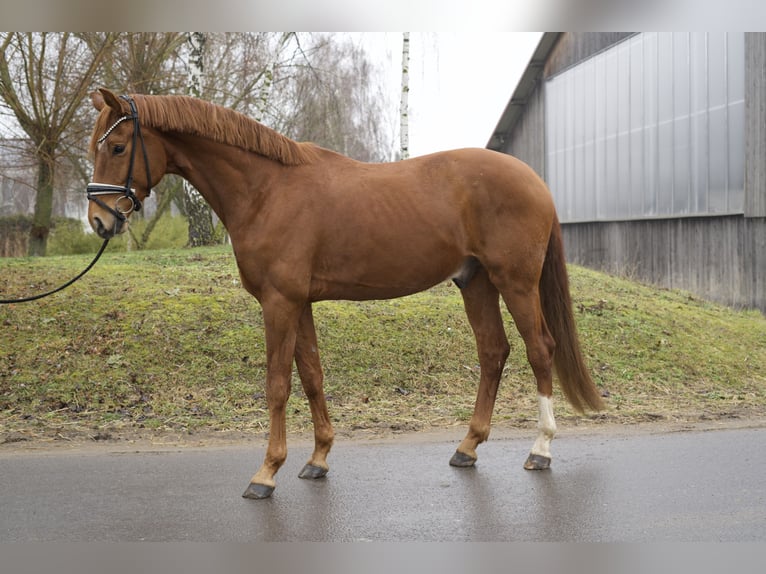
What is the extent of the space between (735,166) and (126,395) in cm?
1212

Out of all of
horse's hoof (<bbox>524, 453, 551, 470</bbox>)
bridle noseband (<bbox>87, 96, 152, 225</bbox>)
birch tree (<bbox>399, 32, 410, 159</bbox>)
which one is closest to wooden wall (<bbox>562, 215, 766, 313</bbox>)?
birch tree (<bbox>399, 32, 410, 159</bbox>)

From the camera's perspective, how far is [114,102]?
4.42 m

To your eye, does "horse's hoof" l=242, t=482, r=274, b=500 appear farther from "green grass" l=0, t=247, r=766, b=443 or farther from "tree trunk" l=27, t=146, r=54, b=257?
"tree trunk" l=27, t=146, r=54, b=257

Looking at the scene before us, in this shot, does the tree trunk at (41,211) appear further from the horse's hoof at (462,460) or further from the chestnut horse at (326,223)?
the horse's hoof at (462,460)

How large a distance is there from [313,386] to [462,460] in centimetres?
114

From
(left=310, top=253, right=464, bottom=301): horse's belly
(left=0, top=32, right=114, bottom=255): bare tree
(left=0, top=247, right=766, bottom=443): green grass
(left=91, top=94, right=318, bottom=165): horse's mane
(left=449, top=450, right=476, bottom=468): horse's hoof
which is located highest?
(left=0, top=32, right=114, bottom=255): bare tree

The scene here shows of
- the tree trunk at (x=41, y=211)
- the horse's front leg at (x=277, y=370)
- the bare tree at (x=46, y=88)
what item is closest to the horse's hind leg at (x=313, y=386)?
the horse's front leg at (x=277, y=370)

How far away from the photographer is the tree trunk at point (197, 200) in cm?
1267

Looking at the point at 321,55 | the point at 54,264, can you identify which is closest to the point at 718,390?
the point at 54,264

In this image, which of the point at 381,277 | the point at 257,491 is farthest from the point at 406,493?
the point at 381,277

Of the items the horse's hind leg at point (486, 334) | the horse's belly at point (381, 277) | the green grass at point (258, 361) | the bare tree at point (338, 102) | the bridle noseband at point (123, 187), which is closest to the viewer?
the bridle noseband at point (123, 187)

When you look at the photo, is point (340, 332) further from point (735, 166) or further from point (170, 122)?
point (735, 166)

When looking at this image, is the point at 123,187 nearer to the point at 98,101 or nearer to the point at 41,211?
the point at 98,101

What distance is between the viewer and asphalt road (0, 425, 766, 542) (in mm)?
3912
